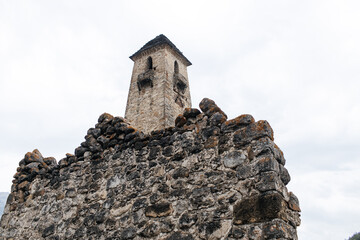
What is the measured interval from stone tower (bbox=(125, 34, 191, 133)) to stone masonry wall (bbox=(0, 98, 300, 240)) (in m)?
11.6

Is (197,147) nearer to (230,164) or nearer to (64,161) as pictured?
(230,164)

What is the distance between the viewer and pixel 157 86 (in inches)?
741

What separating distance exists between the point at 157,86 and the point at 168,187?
15.5 meters

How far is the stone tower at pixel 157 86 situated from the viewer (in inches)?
689

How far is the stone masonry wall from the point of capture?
3.00 m

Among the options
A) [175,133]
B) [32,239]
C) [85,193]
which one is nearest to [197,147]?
[175,133]

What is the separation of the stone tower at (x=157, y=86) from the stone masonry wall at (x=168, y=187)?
1155cm

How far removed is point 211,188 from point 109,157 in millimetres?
1803

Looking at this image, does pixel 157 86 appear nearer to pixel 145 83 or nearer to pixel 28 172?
pixel 145 83

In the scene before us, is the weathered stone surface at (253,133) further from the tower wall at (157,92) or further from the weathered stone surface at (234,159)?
the tower wall at (157,92)

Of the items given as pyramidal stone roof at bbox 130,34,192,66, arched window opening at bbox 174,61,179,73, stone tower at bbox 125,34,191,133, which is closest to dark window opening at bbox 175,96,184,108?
stone tower at bbox 125,34,191,133

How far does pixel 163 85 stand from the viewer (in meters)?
18.5

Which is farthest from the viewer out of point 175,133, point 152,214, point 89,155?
point 89,155

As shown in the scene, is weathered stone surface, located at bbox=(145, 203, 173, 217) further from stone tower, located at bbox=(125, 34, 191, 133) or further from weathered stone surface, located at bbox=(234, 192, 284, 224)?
stone tower, located at bbox=(125, 34, 191, 133)
